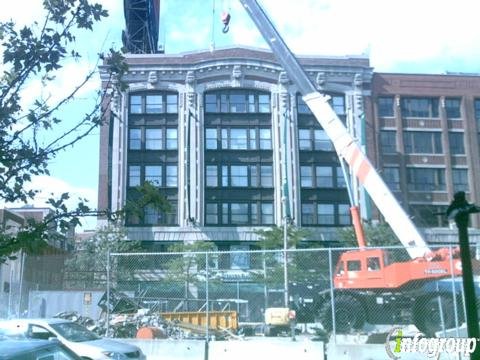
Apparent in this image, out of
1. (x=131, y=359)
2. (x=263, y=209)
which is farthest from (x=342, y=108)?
(x=131, y=359)

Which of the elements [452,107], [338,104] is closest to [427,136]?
[452,107]

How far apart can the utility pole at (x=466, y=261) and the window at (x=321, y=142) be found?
145ft

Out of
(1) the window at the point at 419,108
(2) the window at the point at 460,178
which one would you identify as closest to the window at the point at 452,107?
(1) the window at the point at 419,108

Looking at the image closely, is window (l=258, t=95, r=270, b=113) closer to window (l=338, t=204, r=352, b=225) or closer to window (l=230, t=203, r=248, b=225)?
window (l=230, t=203, r=248, b=225)

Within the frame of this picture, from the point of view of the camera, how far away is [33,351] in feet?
15.9

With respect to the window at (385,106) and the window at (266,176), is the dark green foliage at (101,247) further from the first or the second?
the window at (385,106)

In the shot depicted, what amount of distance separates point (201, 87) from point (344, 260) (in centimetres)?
3397

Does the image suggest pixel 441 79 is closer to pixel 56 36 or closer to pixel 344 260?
pixel 344 260

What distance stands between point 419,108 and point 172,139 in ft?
68.8

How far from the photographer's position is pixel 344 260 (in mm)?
18359

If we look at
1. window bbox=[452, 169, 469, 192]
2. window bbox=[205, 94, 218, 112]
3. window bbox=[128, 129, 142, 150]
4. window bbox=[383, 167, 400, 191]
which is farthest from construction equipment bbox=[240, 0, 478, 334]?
window bbox=[452, 169, 469, 192]

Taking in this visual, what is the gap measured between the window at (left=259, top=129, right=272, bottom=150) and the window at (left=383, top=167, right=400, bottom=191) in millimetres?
9648

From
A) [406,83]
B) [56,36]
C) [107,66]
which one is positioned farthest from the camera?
[406,83]

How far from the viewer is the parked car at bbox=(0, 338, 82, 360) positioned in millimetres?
4703
